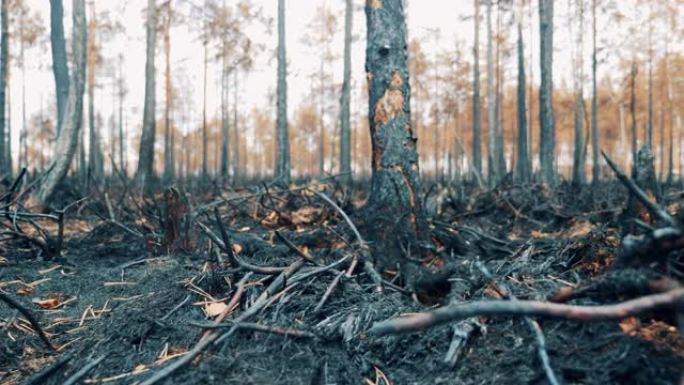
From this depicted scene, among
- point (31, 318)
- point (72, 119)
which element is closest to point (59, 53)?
point (72, 119)

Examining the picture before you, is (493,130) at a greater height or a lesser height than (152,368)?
greater

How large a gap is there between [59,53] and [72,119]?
340cm

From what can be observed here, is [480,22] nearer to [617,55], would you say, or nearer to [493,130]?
[493,130]

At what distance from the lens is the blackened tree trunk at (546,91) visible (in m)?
11.0

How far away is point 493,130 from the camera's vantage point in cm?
1631

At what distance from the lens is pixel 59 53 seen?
9.27m

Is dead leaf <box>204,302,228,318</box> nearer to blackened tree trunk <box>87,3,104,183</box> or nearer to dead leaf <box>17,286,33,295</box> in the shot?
dead leaf <box>17,286,33,295</box>

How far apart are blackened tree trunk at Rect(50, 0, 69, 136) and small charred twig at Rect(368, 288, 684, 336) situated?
9.70 m

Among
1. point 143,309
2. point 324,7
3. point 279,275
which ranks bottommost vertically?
point 143,309

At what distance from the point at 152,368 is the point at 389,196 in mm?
1942

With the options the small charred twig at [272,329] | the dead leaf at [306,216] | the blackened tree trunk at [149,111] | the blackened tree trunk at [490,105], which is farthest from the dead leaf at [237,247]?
the blackened tree trunk at [490,105]

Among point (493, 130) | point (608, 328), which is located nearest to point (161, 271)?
point (608, 328)

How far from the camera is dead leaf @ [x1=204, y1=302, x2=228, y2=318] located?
229 centimetres

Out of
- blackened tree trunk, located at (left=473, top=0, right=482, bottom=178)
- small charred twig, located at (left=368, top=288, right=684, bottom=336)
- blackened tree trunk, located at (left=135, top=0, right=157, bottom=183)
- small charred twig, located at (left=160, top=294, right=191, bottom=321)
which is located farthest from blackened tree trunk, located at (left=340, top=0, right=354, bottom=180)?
small charred twig, located at (left=368, top=288, right=684, bottom=336)
